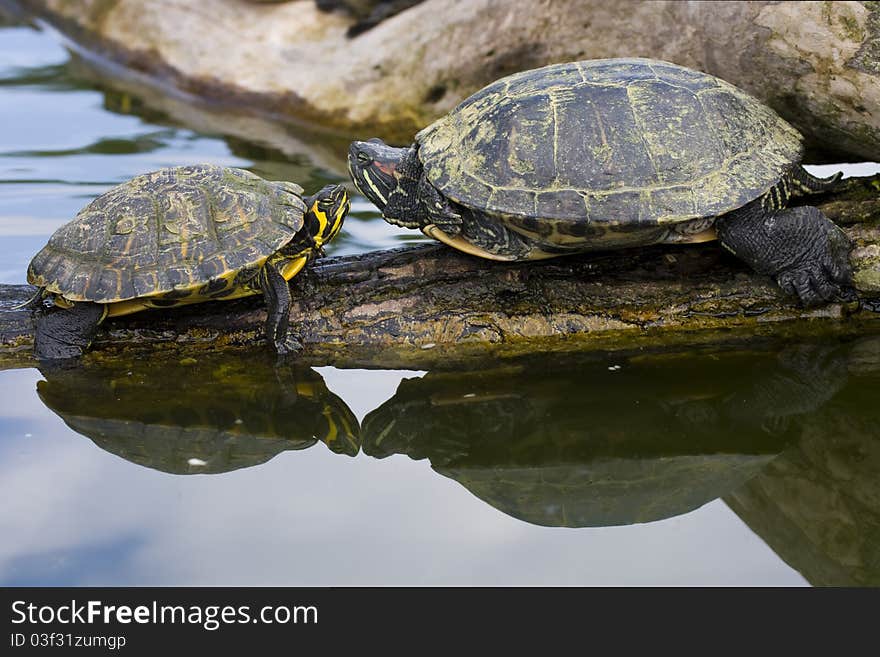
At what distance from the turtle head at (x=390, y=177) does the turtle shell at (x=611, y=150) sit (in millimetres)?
203

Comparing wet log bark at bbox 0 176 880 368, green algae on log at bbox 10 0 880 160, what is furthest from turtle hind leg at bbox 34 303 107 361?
green algae on log at bbox 10 0 880 160

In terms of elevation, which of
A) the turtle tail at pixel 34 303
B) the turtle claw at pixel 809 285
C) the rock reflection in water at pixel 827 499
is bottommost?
the turtle tail at pixel 34 303

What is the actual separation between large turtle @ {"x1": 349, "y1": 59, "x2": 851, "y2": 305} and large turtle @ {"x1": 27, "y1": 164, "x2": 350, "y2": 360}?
0.90 meters

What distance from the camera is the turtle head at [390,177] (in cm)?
538

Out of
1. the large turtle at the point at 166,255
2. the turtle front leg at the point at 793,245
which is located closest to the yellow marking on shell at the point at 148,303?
the large turtle at the point at 166,255

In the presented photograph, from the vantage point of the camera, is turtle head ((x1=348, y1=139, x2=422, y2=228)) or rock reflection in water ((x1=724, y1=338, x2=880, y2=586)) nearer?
rock reflection in water ((x1=724, y1=338, x2=880, y2=586))

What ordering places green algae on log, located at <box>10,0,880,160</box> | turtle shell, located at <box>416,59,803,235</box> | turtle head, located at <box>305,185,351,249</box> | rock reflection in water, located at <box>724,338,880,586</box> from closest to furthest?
1. rock reflection in water, located at <box>724,338,880,586</box>
2. turtle shell, located at <box>416,59,803,235</box>
3. turtle head, located at <box>305,185,351,249</box>
4. green algae on log, located at <box>10,0,880,160</box>

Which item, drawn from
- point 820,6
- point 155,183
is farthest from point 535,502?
point 820,6

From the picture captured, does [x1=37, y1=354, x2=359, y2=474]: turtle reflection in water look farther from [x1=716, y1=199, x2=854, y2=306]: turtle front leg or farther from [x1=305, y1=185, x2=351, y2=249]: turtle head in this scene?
[x1=716, y1=199, x2=854, y2=306]: turtle front leg

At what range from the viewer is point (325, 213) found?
5375 millimetres

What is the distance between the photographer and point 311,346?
525 centimetres

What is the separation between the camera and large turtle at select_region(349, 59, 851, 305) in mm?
4828

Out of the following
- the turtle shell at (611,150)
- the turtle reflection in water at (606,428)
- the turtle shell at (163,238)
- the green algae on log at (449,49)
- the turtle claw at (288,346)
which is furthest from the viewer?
the green algae on log at (449,49)

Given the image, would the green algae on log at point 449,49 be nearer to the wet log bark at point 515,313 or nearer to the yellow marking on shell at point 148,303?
the wet log bark at point 515,313
